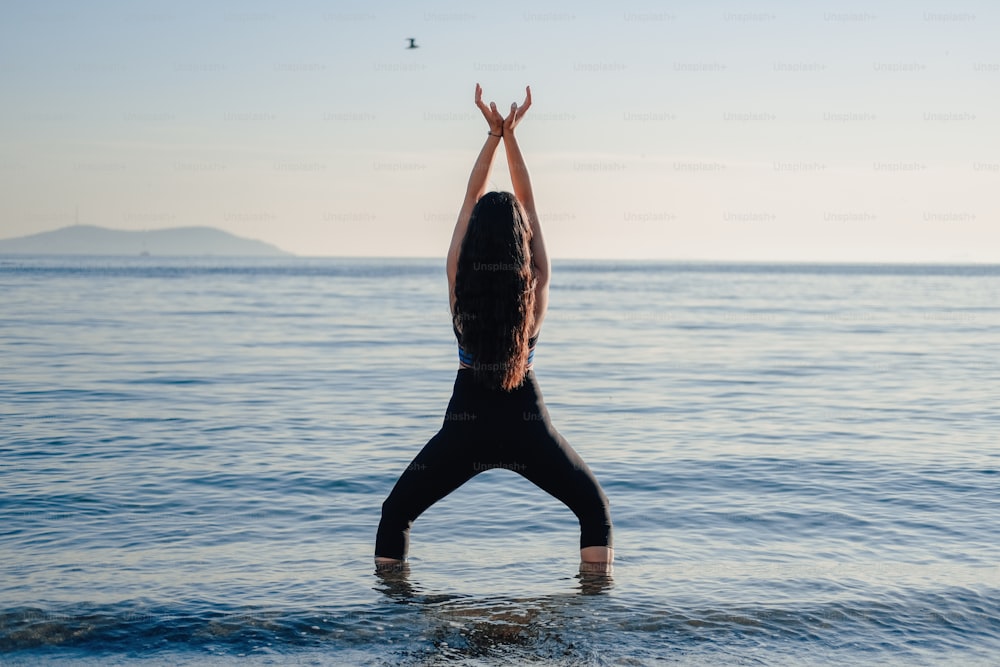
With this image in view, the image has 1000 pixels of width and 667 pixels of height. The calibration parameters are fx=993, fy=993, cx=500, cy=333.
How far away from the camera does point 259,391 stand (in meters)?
15.7

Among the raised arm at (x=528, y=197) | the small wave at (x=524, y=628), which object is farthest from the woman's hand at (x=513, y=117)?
the small wave at (x=524, y=628)

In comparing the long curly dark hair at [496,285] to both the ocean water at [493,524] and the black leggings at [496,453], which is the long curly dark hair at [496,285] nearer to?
the black leggings at [496,453]

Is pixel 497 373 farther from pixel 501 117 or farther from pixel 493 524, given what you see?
pixel 493 524

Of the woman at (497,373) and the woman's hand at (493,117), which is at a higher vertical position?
the woman's hand at (493,117)

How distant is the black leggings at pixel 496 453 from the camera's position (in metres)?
5.11

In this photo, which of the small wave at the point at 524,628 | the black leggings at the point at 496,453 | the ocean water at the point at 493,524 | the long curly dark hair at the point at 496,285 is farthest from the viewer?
the ocean water at the point at 493,524

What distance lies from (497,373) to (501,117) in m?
1.32

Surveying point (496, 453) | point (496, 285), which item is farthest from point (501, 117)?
point (496, 453)

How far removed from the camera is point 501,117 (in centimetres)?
513

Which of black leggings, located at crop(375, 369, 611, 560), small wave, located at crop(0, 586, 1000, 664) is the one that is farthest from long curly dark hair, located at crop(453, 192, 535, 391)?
small wave, located at crop(0, 586, 1000, 664)

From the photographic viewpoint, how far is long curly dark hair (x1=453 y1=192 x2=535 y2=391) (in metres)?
4.75

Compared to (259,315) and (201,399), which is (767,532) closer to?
(201,399)

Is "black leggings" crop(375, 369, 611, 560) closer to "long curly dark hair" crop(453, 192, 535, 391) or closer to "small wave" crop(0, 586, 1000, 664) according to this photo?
"long curly dark hair" crop(453, 192, 535, 391)

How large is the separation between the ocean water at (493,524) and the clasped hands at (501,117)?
273 centimetres
